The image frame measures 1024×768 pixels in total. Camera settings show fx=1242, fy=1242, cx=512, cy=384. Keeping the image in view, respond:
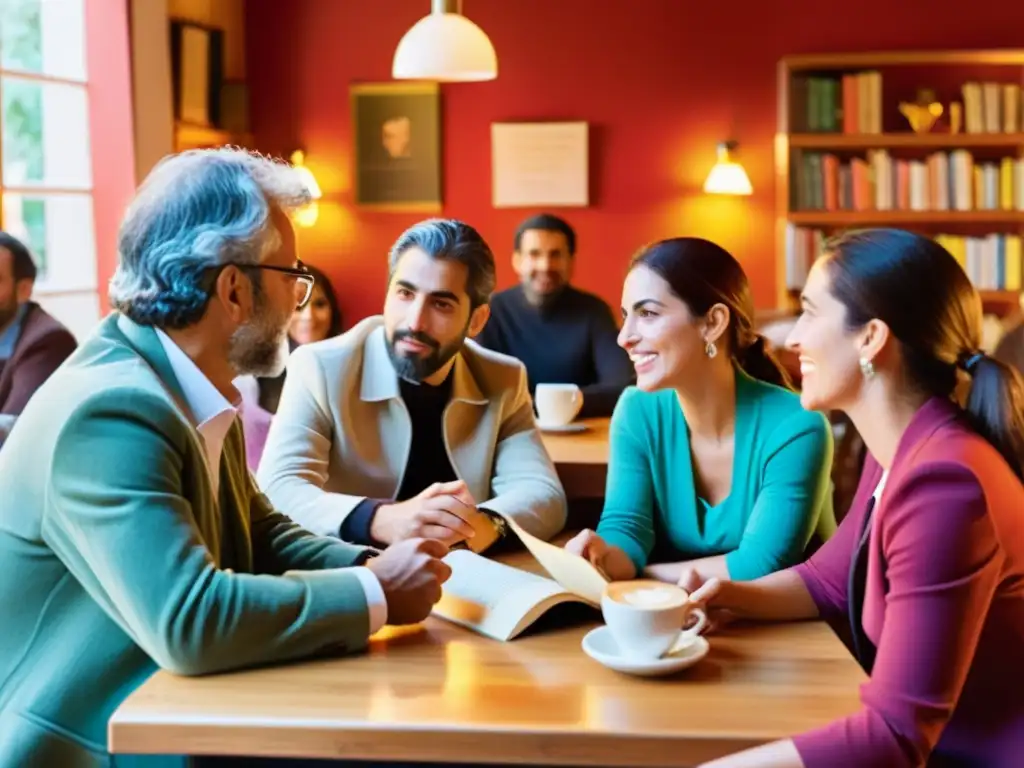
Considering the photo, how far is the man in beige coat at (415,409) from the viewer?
2.20 metres

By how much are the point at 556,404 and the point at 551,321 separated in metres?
1.62

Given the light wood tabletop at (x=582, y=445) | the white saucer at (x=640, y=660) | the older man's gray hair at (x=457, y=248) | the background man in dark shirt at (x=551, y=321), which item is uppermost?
the older man's gray hair at (x=457, y=248)

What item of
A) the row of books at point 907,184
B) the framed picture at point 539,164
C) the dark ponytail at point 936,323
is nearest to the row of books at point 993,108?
the row of books at point 907,184

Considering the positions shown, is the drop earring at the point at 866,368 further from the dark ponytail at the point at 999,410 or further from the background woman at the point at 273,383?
the background woman at the point at 273,383

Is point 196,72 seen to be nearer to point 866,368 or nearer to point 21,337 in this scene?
point 21,337

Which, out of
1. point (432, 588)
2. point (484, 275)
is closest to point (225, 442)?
point (432, 588)

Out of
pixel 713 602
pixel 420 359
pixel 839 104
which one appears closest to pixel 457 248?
pixel 420 359

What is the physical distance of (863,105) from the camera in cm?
572

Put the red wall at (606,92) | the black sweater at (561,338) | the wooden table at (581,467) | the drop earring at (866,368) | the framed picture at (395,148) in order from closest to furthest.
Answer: the drop earring at (866,368)
the wooden table at (581,467)
the black sweater at (561,338)
the red wall at (606,92)
the framed picture at (395,148)

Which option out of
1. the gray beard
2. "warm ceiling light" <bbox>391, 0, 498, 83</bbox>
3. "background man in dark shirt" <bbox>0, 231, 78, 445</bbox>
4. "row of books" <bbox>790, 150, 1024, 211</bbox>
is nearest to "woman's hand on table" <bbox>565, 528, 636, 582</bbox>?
the gray beard

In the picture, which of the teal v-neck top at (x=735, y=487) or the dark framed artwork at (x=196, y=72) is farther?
the dark framed artwork at (x=196, y=72)

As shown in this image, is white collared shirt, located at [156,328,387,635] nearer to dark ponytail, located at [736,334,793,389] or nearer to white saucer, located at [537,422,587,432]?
dark ponytail, located at [736,334,793,389]

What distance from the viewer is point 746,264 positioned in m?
6.04

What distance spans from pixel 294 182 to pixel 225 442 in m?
0.37
